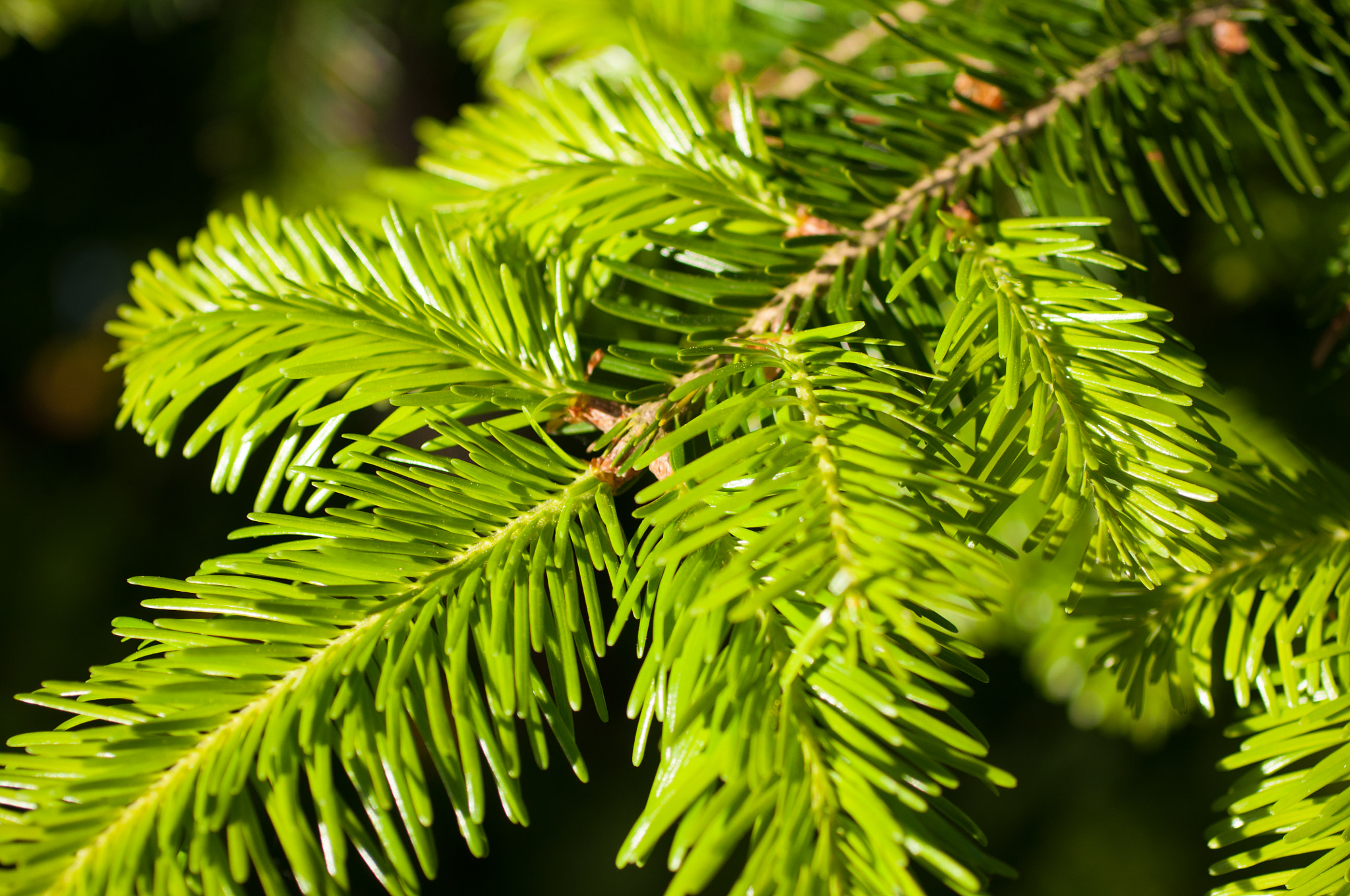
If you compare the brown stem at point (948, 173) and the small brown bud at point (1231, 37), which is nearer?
the brown stem at point (948, 173)

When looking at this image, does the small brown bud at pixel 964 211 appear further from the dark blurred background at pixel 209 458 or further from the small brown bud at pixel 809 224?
the dark blurred background at pixel 209 458

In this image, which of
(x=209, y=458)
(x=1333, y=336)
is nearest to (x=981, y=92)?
(x=1333, y=336)

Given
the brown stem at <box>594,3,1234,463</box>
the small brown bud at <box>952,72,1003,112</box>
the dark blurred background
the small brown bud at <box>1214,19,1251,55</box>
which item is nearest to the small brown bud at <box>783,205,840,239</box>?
the brown stem at <box>594,3,1234,463</box>

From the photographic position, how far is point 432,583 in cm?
35

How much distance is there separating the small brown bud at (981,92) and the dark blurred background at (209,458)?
47 cm

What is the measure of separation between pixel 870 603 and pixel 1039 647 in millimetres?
544

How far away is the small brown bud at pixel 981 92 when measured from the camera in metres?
0.49

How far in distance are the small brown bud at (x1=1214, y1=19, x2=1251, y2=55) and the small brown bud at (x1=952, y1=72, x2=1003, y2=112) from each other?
154mm

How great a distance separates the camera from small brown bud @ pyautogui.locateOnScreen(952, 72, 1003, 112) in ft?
1.60

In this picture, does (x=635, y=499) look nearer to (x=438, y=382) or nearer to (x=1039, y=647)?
(x=438, y=382)

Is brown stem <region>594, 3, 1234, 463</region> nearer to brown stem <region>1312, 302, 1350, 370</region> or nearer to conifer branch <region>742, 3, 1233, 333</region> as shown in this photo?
conifer branch <region>742, 3, 1233, 333</region>

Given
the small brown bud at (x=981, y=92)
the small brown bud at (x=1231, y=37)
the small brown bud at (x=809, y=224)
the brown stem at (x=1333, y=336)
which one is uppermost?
the small brown bud at (x=981, y=92)

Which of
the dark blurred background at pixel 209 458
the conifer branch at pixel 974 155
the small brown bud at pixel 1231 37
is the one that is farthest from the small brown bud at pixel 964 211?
A: the dark blurred background at pixel 209 458

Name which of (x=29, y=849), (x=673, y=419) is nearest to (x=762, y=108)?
(x=673, y=419)
